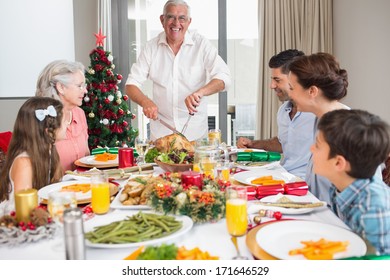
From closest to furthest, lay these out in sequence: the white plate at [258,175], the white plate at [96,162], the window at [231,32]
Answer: the white plate at [258,175]
the white plate at [96,162]
the window at [231,32]

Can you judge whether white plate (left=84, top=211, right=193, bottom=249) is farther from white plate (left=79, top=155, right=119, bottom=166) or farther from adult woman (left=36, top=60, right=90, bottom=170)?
adult woman (left=36, top=60, right=90, bottom=170)

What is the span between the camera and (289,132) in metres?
2.56

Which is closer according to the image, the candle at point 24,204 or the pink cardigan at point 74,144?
the candle at point 24,204

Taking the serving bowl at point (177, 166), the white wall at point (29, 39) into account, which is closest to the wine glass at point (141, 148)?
the serving bowl at point (177, 166)

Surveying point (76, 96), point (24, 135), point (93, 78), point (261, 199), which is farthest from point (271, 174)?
point (93, 78)

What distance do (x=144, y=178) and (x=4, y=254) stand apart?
0.66 meters

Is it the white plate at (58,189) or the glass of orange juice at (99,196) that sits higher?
the glass of orange juice at (99,196)

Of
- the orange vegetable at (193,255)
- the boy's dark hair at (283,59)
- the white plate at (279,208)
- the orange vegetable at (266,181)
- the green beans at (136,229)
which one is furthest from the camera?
the boy's dark hair at (283,59)

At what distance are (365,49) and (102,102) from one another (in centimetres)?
273

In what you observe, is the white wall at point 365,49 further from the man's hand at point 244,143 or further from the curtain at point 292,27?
the man's hand at point 244,143

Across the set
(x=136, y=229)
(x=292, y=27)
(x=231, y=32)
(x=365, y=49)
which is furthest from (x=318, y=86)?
(x=231, y=32)

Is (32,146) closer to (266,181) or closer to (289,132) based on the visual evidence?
(266,181)

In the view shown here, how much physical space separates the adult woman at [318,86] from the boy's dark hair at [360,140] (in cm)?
55

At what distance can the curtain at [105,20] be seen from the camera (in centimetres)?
506
